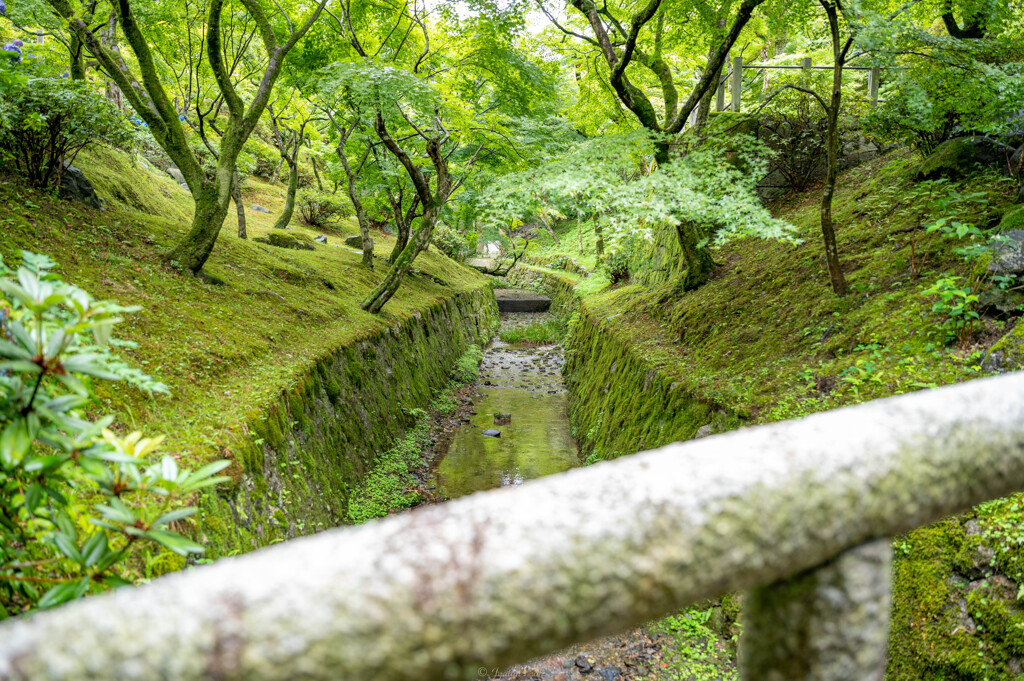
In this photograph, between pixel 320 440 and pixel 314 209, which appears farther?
pixel 314 209

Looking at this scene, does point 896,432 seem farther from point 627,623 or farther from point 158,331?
point 158,331

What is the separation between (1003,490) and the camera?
1.16 meters

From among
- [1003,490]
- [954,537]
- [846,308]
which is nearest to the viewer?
[1003,490]

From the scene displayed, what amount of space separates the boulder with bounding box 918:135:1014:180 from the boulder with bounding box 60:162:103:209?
11.3 m

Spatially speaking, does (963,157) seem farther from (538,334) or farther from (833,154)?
(538,334)

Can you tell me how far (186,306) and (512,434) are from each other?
19.5ft

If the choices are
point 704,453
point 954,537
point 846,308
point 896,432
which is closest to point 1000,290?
point 846,308

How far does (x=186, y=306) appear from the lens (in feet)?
19.7

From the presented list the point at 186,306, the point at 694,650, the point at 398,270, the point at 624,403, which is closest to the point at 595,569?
the point at 694,650

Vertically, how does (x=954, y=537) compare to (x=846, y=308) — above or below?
below

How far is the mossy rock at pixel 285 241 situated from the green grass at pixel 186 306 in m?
2.19

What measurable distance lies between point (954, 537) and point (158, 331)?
21.9 feet

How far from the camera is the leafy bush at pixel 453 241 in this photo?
2534 cm

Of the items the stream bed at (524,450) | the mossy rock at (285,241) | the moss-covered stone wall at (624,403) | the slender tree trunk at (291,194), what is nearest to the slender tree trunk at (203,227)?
the stream bed at (524,450)
